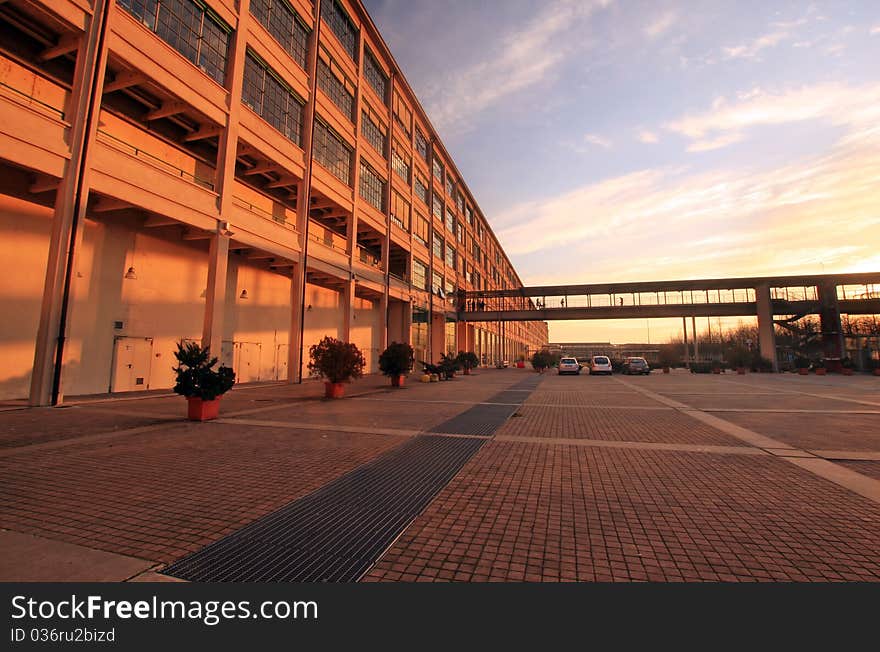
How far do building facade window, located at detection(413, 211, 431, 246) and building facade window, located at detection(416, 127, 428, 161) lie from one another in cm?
639

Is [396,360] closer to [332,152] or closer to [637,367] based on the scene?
[332,152]

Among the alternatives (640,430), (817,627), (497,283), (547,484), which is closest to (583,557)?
(817,627)

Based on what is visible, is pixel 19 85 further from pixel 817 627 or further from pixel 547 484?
pixel 817 627

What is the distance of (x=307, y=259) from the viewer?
21781 mm

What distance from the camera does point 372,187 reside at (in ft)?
96.8

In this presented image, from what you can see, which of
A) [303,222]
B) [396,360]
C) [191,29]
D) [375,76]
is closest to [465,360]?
[396,360]

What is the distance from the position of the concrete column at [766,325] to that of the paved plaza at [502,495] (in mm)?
35675

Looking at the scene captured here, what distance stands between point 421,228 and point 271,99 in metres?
19.7

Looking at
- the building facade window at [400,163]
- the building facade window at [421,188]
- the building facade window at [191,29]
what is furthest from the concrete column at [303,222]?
the building facade window at [421,188]

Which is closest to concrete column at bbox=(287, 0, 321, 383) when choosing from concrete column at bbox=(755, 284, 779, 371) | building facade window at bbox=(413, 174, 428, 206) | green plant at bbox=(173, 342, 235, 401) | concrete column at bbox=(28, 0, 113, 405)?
concrete column at bbox=(28, 0, 113, 405)

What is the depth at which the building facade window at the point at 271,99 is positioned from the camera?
1833 centimetres

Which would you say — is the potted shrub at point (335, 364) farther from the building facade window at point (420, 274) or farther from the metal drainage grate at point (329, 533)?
the building facade window at point (420, 274)

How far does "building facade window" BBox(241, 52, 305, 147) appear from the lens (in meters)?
18.3

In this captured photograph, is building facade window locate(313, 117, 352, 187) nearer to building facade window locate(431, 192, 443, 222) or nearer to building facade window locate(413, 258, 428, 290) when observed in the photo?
building facade window locate(413, 258, 428, 290)
